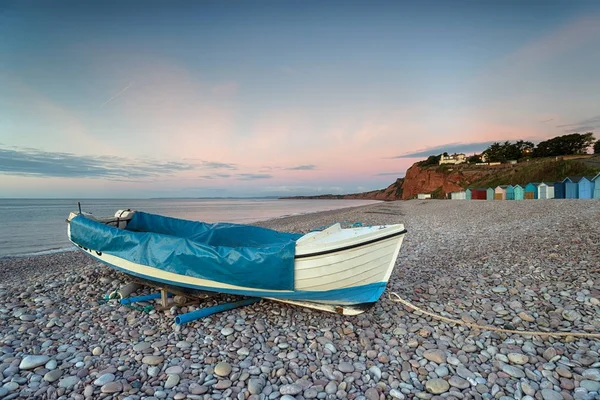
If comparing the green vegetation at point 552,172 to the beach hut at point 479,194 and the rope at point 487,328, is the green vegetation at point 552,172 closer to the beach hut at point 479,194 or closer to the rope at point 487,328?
the beach hut at point 479,194

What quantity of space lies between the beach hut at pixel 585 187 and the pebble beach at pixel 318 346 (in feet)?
113

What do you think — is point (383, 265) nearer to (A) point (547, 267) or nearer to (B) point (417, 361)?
(B) point (417, 361)

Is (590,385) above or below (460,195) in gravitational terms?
above

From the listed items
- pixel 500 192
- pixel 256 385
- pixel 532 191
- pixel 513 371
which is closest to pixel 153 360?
pixel 256 385

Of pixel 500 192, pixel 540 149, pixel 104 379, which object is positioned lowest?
pixel 104 379

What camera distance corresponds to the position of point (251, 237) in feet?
24.3

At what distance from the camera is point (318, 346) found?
4.29 meters

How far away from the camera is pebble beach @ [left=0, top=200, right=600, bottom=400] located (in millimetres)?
3361

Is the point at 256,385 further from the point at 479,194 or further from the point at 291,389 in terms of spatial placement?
the point at 479,194

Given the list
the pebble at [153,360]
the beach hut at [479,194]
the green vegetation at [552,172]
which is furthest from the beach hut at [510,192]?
the pebble at [153,360]

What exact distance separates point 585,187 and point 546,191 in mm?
4739

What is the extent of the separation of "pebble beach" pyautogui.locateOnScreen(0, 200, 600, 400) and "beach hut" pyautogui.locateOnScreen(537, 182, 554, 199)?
38.3 m

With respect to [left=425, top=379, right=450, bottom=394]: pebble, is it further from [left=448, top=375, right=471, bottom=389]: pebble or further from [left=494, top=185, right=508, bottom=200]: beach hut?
[left=494, top=185, right=508, bottom=200]: beach hut

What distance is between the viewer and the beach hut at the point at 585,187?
31.4 m
